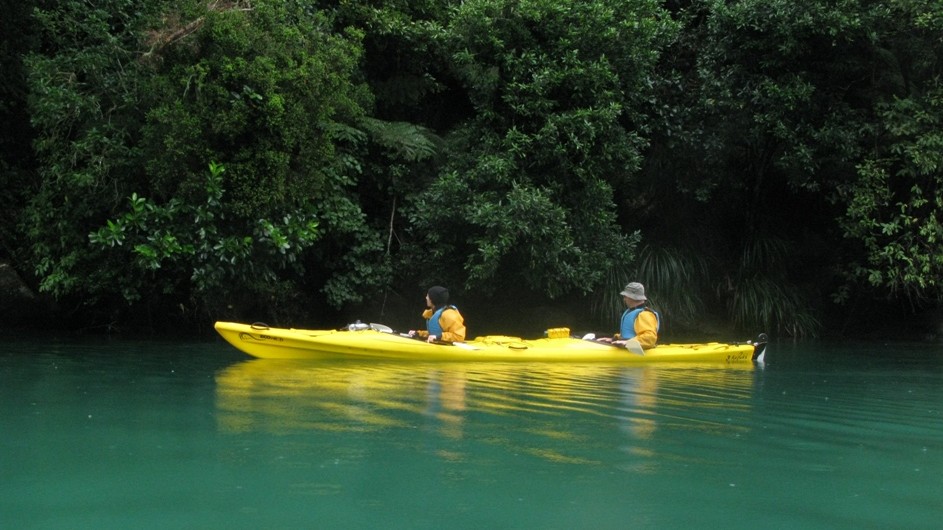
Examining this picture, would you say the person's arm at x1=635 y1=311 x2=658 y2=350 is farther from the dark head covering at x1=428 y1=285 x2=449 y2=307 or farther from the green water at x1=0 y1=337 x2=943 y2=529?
the dark head covering at x1=428 y1=285 x2=449 y2=307

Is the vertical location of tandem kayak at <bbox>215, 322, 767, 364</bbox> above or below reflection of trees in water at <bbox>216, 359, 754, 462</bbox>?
above

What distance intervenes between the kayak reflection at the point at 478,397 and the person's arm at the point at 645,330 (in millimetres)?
418

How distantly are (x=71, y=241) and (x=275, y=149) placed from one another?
9.43 ft

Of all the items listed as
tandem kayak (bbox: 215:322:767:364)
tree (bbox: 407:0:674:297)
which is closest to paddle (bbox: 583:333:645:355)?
tandem kayak (bbox: 215:322:767:364)

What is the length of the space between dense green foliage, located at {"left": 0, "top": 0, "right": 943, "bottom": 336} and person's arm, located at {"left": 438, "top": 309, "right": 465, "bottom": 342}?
1.89 meters

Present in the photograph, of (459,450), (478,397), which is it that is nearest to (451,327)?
(478,397)

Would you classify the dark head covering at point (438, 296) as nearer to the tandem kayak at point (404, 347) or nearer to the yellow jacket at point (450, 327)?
the yellow jacket at point (450, 327)

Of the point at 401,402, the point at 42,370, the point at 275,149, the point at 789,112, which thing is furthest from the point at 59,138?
the point at 789,112

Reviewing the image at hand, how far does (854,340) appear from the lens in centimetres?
1502

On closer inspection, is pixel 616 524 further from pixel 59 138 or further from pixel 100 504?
pixel 59 138

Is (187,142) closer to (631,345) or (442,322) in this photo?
(442,322)

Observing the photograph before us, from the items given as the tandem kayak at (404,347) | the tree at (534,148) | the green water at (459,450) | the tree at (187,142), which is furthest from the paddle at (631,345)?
the tree at (187,142)

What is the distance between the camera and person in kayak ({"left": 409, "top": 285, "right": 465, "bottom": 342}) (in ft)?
34.5

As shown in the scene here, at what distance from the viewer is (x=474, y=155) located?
43.7 feet
